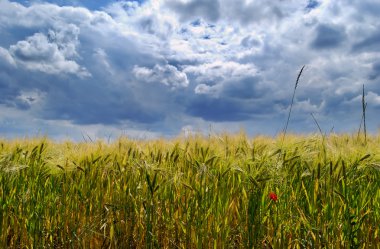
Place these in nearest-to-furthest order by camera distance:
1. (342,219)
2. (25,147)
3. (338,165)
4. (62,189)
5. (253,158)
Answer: (342,219) → (338,165) → (253,158) → (62,189) → (25,147)

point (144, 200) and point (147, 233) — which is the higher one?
point (144, 200)

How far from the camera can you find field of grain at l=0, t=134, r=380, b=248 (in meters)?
2.77

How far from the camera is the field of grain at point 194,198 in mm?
2773

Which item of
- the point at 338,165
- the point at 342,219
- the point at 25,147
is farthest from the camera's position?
the point at 25,147

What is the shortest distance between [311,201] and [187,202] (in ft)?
2.77

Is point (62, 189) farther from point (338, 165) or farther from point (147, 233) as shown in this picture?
point (338, 165)

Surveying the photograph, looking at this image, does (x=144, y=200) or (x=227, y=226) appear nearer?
(x=227, y=226)

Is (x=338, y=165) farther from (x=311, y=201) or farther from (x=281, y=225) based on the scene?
(x=281, y=225)

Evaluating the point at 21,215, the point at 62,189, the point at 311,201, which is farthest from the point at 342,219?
the point at 21,215

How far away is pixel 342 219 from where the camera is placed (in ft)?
8.98

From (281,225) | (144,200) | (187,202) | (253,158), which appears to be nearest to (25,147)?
(144,200)

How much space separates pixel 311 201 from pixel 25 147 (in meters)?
2.58

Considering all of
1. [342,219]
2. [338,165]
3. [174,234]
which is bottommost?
[174,234]

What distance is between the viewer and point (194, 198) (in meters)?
2.89
